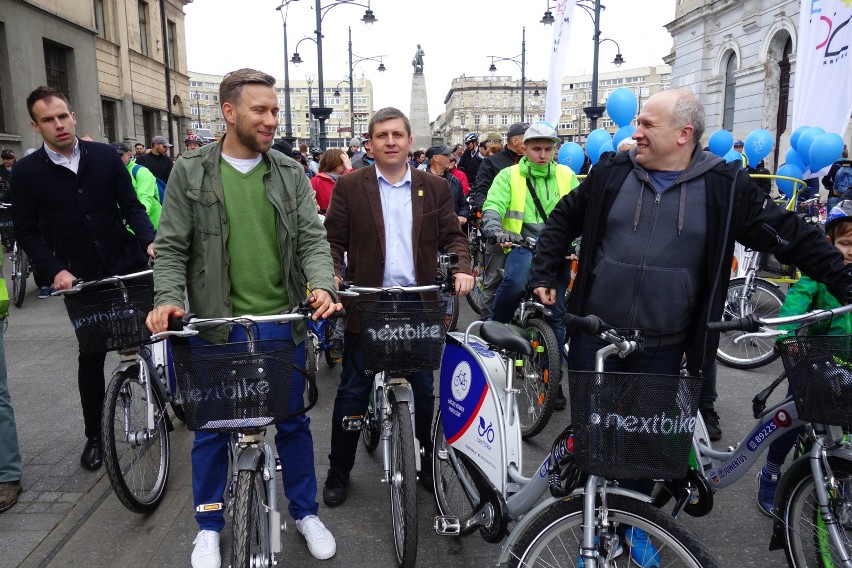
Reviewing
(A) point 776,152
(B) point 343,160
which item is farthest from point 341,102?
(B) point 343,160

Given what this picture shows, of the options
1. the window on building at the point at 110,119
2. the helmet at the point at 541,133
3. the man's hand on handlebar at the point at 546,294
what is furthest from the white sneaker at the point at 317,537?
the window on building at the point at 110,119

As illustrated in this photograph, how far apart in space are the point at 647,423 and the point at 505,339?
2.88ft

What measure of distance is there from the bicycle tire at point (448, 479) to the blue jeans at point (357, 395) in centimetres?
16

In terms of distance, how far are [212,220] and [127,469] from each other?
1618 millimetres

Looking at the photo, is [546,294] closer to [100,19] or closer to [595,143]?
[595,143]

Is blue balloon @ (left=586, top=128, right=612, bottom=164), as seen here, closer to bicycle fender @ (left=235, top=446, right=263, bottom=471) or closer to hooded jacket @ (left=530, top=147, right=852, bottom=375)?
hooded jacket @ (left=530, top=147, right=852, bottom=375)

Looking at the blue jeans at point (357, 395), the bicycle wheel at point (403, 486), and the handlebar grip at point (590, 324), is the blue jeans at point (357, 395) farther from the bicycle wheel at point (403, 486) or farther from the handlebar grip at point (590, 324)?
the handlebar grip at point (590, 324)

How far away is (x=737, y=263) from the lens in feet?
22.9

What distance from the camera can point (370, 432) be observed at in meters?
4.15

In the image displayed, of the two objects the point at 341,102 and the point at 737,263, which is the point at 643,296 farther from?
the point at 341,102

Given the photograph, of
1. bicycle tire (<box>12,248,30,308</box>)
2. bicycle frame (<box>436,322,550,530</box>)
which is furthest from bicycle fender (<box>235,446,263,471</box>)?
bicycle tire (<box>12,248,30,308</box>)

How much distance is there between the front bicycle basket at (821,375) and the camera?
2.31 metres

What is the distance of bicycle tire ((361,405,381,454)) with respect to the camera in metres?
3.81

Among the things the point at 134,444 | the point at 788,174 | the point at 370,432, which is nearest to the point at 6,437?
the point at 134,444
